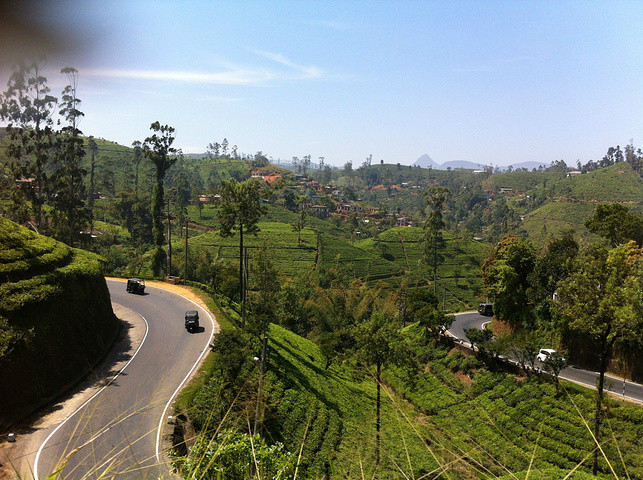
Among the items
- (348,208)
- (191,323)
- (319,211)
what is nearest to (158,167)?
(191,323)

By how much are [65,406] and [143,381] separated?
9.64ft

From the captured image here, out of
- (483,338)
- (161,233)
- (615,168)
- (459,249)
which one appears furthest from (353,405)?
(615,168)

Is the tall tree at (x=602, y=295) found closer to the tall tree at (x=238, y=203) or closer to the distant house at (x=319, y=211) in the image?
the tall tree at (x=238, y=203)

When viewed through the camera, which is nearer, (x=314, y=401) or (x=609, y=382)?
(x=314, y=401)

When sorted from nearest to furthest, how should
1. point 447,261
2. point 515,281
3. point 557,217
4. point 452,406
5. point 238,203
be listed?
point 452,406 < point 238,203 < point 515,281 < point 447,261 < point 557,217

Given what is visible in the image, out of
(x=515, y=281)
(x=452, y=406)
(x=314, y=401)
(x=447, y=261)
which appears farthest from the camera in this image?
(x=447, y=261)

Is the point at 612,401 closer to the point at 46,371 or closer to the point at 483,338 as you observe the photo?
the point at 483,338

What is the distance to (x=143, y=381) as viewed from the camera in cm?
1548

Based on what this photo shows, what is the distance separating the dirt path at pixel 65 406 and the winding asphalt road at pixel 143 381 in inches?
7.1

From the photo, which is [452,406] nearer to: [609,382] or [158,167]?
[609,382]

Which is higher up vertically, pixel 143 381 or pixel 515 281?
pixel 515 281

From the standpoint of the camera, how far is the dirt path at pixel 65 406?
9617 millimetres

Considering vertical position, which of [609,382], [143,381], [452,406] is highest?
[143,381]

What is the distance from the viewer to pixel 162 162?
3897 cm
